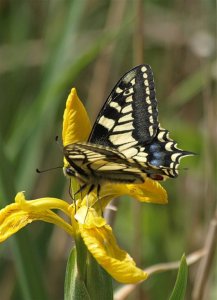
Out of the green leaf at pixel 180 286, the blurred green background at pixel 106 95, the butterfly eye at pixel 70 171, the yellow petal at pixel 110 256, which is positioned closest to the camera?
the yellow petal at pixel 110 256

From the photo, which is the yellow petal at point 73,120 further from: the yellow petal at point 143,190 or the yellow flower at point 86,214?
the yellow petal at point 143,190

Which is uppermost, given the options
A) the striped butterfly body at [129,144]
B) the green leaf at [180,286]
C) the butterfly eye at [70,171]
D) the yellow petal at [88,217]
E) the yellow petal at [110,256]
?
the striped butterfly body at [129,144]

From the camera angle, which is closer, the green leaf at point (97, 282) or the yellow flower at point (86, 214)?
the yellow flower at point (86, 214)

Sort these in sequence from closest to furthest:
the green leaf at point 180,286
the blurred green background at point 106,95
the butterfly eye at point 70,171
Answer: the green leaf at point 180,286 < the butterfly eye at point 70,171 < the blurred green background at point 106,95

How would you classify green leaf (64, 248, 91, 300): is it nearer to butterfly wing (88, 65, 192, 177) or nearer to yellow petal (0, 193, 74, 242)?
yellow petal (0, 193, 74, 242)

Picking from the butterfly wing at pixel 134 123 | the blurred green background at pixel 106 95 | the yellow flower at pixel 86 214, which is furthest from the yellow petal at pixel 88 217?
the blurred green background at pixel 106 95

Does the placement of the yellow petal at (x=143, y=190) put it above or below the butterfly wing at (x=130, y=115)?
below

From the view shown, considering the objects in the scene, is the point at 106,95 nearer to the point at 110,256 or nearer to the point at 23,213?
the point at 23,213

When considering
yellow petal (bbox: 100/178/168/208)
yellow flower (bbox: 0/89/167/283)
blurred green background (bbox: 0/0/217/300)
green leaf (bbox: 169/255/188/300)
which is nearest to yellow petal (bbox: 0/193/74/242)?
yellow flower (bbox: 0/89/167/283)
